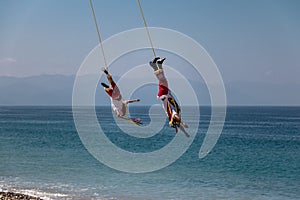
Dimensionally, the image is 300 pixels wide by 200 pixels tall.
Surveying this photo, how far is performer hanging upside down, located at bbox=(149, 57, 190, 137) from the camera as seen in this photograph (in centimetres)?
986

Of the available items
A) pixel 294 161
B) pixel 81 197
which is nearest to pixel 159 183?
pixel 81 197

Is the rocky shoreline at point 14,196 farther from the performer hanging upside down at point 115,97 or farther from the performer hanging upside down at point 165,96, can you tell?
the performer hanging upside down at point 165,96

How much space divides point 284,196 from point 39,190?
15.0 metres

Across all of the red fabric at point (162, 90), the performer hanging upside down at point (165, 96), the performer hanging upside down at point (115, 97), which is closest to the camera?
the performer hanging upside down at point (165, 96)

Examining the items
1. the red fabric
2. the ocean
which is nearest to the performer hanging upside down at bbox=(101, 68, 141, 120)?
the red fabric

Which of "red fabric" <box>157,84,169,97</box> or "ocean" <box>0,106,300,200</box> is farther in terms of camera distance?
"ocean" <box>0,106,300,200</box>

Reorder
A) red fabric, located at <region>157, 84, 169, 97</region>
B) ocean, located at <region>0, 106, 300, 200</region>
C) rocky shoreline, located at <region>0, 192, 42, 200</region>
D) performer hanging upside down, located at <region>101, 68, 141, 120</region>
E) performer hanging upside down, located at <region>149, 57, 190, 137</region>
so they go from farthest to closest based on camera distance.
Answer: ocean, located at <region>0, 106, 300, 200</region>, rocky shoreline, located at <region>0, 192, 42, 200</region>, performer hanging upside down, located at <region>101, 68, 141, 120</region>, red fabric, located at <region>157, 84, 169, 97</region>, performer hanging upside down, located at <region>149, 57, 190, 137</region>

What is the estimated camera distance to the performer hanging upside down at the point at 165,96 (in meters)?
9.86

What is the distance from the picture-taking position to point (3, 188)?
2570cm

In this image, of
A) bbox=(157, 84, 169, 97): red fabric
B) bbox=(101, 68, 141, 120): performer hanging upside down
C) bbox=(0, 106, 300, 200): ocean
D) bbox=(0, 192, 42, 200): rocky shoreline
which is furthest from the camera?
bbox=(0, 106, 300, 200): ocean

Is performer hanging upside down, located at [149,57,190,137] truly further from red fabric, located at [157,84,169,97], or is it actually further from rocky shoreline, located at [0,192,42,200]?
rocky shoreline, located at [0,192,42,200]

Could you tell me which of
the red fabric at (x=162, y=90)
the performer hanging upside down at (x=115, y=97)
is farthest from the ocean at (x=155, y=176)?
the red fabric at (x=162, y=90)

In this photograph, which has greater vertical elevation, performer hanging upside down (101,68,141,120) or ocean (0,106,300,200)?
performer hanging upside down (101,68,141,120)

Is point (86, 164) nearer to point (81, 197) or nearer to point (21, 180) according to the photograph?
point (21, 180)
